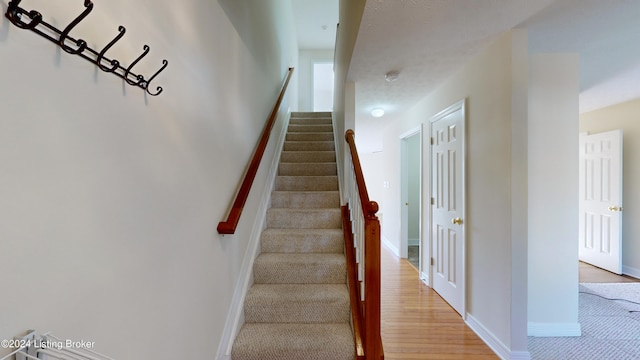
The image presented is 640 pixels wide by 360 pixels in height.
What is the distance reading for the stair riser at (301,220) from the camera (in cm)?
268

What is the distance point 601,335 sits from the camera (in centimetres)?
243

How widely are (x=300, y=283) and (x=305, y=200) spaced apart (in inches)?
37.0

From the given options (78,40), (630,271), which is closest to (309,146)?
(78,40)

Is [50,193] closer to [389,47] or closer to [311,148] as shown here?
[389,47]

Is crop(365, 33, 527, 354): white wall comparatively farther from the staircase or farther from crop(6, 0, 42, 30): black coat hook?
crop(6, 0, 42, 30): black coat hook

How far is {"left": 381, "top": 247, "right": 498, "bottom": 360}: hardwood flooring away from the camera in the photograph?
7.04ft

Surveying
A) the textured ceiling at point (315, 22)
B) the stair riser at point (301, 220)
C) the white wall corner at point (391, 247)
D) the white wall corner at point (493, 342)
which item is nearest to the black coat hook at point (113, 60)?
A: the stair riser at point (301, 220)

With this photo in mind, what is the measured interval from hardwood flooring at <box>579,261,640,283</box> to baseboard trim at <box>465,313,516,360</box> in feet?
8.41

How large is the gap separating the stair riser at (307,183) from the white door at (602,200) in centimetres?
398

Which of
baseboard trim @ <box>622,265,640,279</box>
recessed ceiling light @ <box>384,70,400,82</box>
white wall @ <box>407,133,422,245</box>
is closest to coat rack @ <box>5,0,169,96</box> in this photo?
recessed ceiling light @ <box>384,70,400,82</box>

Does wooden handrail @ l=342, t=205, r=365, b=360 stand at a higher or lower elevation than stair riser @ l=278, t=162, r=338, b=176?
lower

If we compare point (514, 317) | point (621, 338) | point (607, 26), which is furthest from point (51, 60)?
point (621, 338)

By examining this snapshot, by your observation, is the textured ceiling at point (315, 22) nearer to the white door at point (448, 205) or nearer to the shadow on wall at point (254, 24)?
the shadow on wall at point (254, 24)

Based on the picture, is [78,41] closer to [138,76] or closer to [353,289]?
[138,76]
